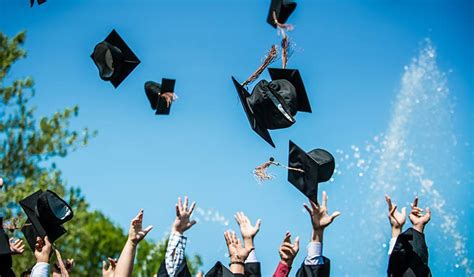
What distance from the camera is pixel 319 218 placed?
4.67 m

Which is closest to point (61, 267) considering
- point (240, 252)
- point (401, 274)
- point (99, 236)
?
point (240, 252)

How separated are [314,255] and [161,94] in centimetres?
266

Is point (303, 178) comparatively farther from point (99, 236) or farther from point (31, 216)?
point (99, 236)

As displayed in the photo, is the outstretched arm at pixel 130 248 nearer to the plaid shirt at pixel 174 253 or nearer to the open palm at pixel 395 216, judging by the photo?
the plaid shirt at pixel 174 253

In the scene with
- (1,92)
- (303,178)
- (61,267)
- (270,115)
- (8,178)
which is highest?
(1,92)

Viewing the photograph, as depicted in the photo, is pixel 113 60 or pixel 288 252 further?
pixel 113 60

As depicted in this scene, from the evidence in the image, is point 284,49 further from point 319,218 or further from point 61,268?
point 61,268

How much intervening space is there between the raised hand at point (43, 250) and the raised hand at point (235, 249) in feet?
3.89

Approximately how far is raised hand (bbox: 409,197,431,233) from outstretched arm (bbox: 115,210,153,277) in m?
1.58

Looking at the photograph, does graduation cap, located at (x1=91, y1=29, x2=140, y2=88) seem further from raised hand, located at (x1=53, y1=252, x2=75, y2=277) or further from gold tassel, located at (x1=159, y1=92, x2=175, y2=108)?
raised hand, located at (x1=53, y1=252, x2=75, y2=277)

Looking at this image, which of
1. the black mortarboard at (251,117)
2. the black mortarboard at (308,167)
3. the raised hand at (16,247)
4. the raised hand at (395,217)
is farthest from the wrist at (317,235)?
the raised hand at (16,247)

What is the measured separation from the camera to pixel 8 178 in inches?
551

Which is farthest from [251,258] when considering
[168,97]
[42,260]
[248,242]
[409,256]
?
[168,97]

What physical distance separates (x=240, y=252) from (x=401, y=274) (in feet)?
3.04
